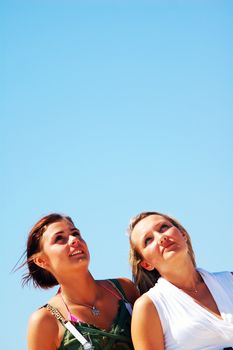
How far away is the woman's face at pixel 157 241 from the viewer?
6691 millimetres

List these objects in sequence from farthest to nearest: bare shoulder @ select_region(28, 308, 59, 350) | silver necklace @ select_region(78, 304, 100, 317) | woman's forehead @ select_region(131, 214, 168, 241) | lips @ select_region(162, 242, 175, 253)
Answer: woman's forehead @ select_region(131, 214, 168, 241) → silver necklace @ select_region(78, 304, 100, 317) → lips @ select_region(162, 242, 175, 253) → bare shoulder @ select_region(28, 308, 59, 350)

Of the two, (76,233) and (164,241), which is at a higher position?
(76,233)

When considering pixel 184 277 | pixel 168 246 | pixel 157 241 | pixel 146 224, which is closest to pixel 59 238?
pixel 146 224

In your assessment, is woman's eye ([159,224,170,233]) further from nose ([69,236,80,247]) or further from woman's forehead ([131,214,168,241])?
nose ([69,236,80,247])

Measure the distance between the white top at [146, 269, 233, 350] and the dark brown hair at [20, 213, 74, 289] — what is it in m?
1.57

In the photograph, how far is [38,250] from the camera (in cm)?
741

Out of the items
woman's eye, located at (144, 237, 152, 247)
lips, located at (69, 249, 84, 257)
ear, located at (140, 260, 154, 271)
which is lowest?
ear, located at (140, 260, 154, 271)

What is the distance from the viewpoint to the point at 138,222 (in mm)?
7293

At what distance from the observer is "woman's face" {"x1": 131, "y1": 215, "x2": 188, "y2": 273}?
22.0ft

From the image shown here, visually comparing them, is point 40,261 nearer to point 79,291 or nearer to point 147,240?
point 79,291

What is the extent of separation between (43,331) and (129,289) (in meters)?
1.38

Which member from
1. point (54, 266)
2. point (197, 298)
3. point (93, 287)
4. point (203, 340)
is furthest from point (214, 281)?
point (54, 266)

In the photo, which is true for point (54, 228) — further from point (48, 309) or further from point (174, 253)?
point (174, 253)

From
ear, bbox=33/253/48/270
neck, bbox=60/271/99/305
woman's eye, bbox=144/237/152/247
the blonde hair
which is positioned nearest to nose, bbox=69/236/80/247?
neck, bbox=60/271/99/305
